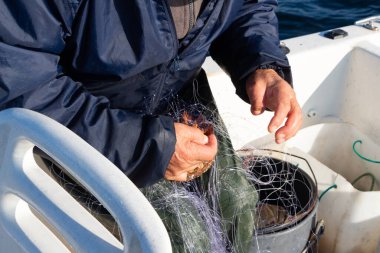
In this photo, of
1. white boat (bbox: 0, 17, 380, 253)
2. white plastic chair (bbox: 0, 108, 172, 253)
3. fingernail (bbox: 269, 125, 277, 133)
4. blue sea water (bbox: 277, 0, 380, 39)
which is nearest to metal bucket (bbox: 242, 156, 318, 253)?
white boat (bbox: 0, 17, 380, 253)

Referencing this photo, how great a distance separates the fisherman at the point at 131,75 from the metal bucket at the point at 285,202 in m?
0.10

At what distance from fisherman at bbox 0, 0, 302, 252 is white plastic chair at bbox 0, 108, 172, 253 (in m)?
0.17

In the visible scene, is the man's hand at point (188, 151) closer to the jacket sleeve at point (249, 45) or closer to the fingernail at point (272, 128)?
the fingernail at point (272, 128)

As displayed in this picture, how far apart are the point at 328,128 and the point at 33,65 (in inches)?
70.5

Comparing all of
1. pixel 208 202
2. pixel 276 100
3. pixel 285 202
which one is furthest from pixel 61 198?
pixel 285 202

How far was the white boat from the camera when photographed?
0.87 m

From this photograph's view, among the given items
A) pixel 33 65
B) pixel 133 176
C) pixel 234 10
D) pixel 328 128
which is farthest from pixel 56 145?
pixel 328 128

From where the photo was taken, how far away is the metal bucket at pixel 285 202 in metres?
1.75

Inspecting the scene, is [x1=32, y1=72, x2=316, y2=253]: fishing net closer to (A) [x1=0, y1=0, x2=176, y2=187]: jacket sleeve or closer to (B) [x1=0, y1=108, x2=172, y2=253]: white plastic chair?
(A) [x1=0, y1=0, x2=176, y2=187]: jacket sleeve

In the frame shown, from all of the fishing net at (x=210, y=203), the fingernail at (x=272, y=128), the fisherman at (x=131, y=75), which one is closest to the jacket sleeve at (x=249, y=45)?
the fisherman at (x=131, y=75)

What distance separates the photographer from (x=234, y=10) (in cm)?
172

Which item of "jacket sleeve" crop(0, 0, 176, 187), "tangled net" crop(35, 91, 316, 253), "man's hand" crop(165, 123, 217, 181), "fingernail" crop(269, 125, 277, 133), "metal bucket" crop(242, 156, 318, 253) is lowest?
"metal bucket" crop(242, 156, 318, 253)

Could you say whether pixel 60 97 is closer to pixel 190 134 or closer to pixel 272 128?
pixel 190 134

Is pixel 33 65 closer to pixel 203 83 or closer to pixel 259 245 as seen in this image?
pixel 203 83
